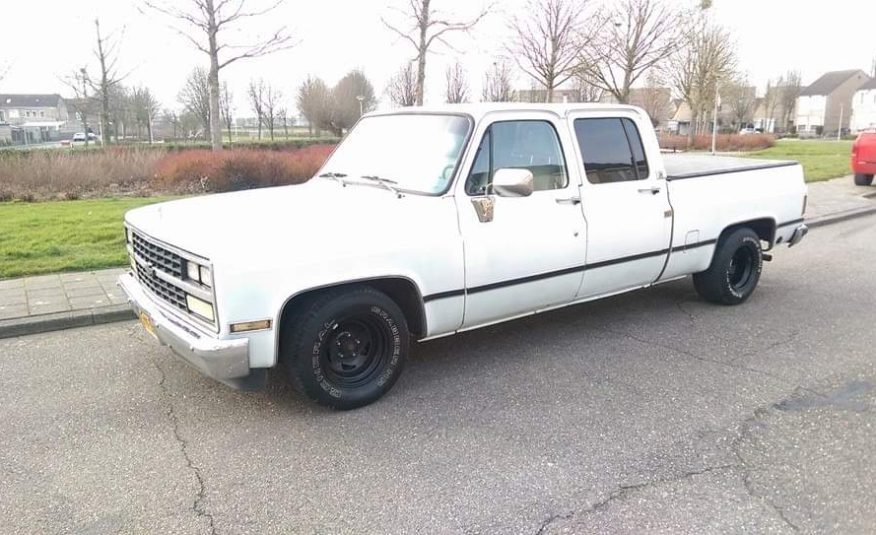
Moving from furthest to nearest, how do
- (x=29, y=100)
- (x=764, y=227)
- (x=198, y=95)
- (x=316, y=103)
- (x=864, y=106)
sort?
(x=29, y=100) < (x=864, y=106) < (x=316, y=103) < (x=198, y=95) < (x=764, y=227)

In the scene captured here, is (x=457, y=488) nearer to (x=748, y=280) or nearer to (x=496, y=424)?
(x=496, y=424)

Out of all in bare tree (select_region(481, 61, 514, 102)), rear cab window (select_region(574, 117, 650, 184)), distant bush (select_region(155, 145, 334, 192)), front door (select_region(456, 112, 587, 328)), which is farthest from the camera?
bare tree (select_region(481, 61, 514, 102))

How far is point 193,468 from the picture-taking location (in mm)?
3314

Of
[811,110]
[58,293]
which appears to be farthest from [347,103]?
[811,110]

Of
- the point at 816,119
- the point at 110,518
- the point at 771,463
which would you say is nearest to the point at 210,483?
the point at 110,518

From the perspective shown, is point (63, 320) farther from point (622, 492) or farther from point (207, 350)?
point (622, 492)

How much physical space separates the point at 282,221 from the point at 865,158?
1646 centimetres

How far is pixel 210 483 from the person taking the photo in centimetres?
318

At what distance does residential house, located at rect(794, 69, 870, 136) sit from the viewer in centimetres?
8638

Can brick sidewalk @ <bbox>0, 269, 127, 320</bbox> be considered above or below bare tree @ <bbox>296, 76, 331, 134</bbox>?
below

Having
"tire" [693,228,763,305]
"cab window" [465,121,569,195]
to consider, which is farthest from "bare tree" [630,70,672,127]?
"cab window" [465,121,569,195]

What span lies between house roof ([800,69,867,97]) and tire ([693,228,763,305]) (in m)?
97.6

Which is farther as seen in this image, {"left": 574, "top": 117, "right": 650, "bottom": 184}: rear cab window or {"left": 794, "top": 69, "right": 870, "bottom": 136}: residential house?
{"left": 794, "top": 69, "right": 870, "bottom": 136}: residential house

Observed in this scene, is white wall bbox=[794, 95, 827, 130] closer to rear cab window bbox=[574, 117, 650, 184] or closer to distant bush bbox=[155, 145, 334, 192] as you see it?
distant bush bbox=[155, 145, 334, 192]
